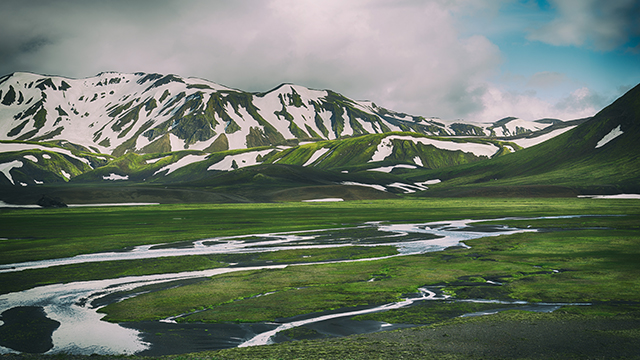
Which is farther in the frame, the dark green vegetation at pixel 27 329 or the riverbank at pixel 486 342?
the dark green vegetation at pixel 27 329

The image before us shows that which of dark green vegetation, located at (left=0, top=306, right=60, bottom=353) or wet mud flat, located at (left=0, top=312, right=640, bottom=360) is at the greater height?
dark green vegetation, located at (left=0, top=306, right=60, bottom=353)

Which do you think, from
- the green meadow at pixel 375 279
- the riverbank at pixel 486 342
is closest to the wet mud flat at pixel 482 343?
the riverbank at pixel 486 342

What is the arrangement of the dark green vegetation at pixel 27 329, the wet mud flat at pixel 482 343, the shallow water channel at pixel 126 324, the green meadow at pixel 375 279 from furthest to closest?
the green meadow at pixel 375 279, the dark green vegetation at pixel 27 329, the shallow water channel at pixel 126 324, the wet mud flat at pixel 482 343

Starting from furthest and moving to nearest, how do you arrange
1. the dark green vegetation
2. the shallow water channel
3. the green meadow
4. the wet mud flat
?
the green meadow, the dark green vegetation, the shallow water channel, the wet mud flat

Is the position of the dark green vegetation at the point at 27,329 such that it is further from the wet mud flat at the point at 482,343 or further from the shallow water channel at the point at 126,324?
the wet mud flat at the point at 482,343

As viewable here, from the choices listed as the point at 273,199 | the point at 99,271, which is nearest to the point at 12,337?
the point at 99,271

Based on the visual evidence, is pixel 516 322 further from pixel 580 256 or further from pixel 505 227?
pixel 505 227

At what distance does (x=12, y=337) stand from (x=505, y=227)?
62.8 metres

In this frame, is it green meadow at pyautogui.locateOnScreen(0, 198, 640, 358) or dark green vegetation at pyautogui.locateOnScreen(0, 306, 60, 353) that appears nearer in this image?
dark green vegetation at pyautogui.locateOnScreen(0, 306, 60, 353)

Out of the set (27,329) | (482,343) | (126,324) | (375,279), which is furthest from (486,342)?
(27,329)

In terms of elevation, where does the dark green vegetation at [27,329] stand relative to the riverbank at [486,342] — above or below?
above

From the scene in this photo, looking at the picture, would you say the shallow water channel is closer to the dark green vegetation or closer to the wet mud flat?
the dark green vegetation

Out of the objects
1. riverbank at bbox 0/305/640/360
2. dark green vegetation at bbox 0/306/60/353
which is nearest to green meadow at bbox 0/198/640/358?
riverbank at bbox 0/305/640/360

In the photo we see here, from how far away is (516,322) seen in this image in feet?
65.5
